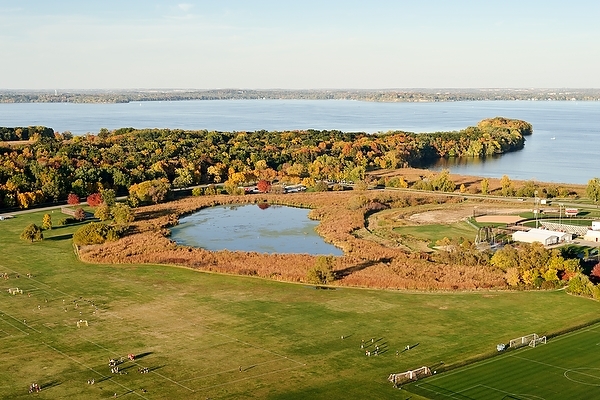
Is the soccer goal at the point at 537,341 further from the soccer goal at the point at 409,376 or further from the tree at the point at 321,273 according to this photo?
the tree at the point at 321,273

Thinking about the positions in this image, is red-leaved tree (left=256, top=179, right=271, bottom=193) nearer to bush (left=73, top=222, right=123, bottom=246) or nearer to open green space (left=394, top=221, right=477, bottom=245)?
open green space (left=394, top=221, right=477, bottom=245)

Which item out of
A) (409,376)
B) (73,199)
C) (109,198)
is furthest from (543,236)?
(73,199)

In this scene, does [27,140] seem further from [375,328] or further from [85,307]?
[375,328]

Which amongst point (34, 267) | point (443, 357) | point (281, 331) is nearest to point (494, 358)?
point (443, 357)

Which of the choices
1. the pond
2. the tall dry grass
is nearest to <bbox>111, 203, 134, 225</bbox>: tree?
the tall dry grass

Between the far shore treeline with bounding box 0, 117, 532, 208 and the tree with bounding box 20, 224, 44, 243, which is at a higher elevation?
the far shore treeline with bounding box 0, 117, 532, 208

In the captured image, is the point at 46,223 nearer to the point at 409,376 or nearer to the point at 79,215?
the point at 79,215

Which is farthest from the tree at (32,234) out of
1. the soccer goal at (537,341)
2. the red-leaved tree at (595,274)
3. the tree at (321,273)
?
the red-leaved tree at (595,274)
